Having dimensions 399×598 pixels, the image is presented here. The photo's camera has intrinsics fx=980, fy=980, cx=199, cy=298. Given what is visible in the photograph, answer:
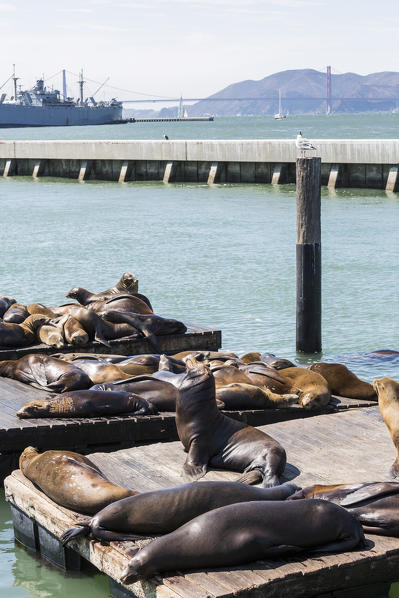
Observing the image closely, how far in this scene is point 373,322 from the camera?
11.8 m

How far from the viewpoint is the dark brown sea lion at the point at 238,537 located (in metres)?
3.88

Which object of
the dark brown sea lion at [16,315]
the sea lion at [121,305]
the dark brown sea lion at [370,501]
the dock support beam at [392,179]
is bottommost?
the dark brown sea lion at [370,501]

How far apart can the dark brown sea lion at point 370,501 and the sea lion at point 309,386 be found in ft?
6.39

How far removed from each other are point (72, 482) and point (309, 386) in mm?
2444

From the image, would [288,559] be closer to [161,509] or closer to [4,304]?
[161,509]

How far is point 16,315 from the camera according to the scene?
8656mm

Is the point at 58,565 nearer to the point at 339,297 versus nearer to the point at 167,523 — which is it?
the point at 167,523

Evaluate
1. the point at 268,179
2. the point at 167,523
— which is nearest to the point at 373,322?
the point at 167,523

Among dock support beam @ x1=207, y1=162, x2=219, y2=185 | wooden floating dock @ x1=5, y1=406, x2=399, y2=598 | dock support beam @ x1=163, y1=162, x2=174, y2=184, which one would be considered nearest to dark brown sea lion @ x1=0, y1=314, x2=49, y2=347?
wooden floating dock @ x1=5, y1=406, x2=399, y2=598

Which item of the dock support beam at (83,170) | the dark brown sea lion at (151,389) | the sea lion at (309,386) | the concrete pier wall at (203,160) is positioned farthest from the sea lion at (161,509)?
the dock support beam at (83,170)

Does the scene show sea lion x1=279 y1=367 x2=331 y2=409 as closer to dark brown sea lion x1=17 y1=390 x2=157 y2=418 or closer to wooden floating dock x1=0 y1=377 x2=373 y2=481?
wooden floating dock x1=0 y1=377 x2=373 y2=481

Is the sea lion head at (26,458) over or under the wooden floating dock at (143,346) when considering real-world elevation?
over

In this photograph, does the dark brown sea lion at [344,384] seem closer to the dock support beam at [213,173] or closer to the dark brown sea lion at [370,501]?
the dark brown sea lion at [370,501]

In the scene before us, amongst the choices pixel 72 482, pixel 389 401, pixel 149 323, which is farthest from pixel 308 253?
pixel 72 482
